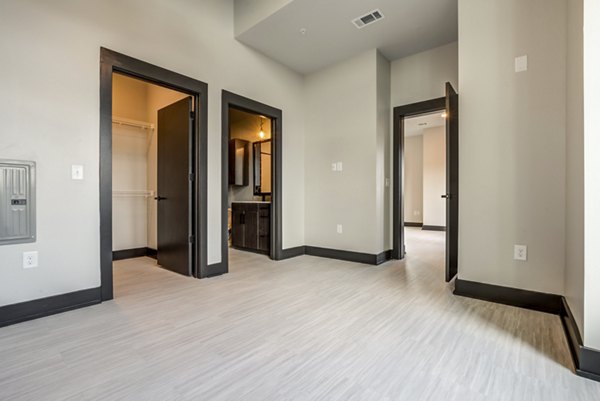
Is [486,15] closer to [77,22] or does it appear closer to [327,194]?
[327,194]

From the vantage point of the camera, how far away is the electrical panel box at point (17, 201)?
1938mm

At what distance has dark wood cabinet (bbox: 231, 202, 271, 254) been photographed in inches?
173

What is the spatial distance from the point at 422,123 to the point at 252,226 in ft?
19.2

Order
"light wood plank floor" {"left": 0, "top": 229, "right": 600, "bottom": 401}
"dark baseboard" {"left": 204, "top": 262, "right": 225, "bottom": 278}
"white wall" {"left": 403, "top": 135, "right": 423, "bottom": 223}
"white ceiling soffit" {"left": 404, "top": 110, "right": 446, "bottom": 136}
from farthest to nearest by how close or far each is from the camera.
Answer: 1. "white wall" {"left": 403, "top": 135, "right": 423, "bottom": 223}
2. "white ceiling soffit" {"left": 404, "top": 110, "right": 446, "bottom": 136}
3. "dark baseboard" {"left": 204, "top": 262, "right": 225, "bottom": 278}
4. "light wood plank floor" {"left": 0, "top": 229, "right": 600, "bottom": 401}

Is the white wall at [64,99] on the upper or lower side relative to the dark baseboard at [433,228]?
upper

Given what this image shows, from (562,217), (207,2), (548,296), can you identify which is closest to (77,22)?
(207,2)

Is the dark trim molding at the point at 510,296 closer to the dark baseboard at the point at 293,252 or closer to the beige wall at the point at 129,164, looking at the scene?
the dark baseboard at the point at 293,252

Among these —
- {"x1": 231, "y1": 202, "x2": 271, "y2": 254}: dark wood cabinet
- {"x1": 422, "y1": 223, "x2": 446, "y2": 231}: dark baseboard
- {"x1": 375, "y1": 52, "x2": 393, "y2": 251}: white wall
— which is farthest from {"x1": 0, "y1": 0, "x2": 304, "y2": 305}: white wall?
{"x1": 422, "y1": 223, "x2": 446, "y2": 231}: dark baseboard

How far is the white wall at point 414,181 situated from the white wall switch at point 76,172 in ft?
28.1

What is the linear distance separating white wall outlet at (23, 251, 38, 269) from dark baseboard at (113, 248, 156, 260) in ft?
6.90

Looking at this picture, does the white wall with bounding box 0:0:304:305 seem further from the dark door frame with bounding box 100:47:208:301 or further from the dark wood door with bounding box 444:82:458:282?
the dark wood door with bounding box 444:82:458:282

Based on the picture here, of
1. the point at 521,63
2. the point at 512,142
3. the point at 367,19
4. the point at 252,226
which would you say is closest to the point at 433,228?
the point at 252,226

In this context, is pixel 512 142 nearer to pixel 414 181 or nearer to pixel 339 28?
pixel 339 28

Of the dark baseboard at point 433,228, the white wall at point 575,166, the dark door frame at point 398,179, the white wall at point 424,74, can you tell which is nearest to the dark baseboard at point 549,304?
the white wall at point 575,166
